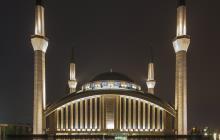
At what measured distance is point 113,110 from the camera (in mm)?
35281

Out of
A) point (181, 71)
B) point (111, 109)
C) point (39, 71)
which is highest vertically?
point (39, 71)

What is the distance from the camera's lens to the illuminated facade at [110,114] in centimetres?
3534

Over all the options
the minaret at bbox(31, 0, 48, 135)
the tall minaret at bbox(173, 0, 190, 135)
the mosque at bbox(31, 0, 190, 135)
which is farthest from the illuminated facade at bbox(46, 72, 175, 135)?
the tall minaret at bbox(173, 0, 190, 135)

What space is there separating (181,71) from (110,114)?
1032cm

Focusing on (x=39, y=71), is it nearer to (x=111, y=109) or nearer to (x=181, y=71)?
(x=111, y=109)

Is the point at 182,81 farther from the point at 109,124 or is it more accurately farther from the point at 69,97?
the point at 69,97

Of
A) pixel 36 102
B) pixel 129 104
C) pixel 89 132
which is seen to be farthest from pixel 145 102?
pixel 36 102

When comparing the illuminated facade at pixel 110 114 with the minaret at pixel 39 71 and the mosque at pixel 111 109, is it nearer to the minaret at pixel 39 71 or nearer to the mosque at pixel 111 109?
the mosque at pixel 111 109

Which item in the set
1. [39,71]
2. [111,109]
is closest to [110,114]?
[111,109]

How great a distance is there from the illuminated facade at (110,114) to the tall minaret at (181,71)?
137cm

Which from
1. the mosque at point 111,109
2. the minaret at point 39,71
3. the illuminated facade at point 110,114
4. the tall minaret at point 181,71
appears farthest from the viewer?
the illuminated facade at point 110,114

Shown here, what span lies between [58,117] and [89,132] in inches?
172

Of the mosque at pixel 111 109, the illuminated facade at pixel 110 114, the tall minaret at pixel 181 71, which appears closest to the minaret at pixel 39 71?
the mosque at pixel 111 109

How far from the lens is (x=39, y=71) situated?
35812 mm
